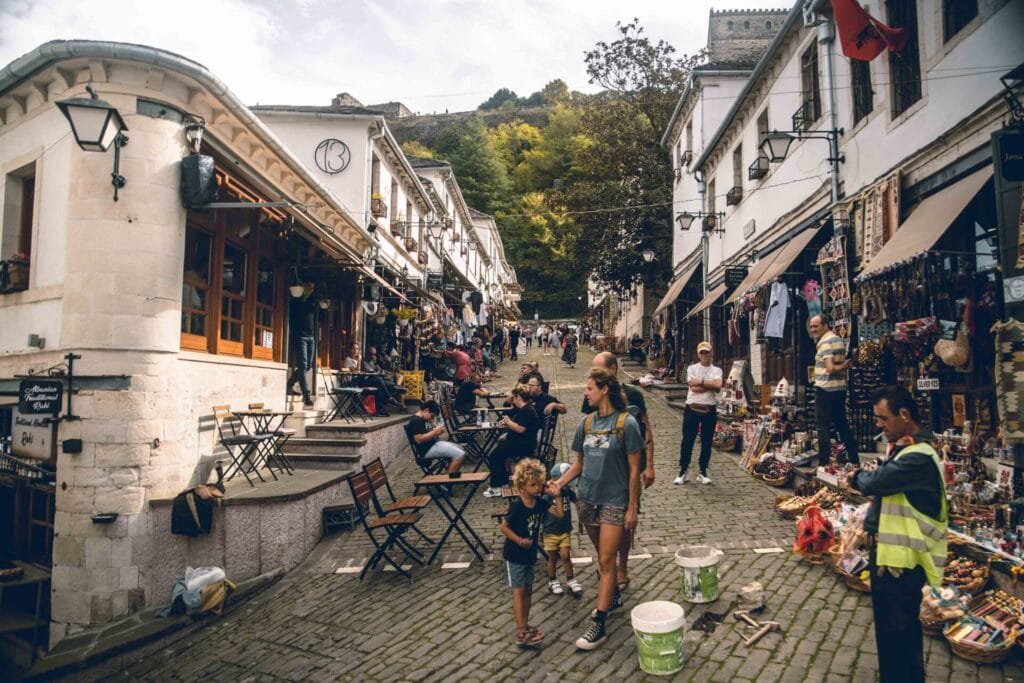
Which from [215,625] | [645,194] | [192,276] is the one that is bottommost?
[215,625]

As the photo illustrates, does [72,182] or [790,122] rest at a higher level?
[790,122]

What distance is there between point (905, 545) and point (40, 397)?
26.8 feet

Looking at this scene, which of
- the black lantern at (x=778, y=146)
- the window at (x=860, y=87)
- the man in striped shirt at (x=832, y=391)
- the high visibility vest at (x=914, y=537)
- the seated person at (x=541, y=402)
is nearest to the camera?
the high visibility vest at (x=914, y=537)

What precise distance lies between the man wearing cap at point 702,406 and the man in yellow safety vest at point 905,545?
4.57 meters

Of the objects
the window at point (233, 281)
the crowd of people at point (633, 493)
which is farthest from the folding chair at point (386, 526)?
the window at point (233, 281)

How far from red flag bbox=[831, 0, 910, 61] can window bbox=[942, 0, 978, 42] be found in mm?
734

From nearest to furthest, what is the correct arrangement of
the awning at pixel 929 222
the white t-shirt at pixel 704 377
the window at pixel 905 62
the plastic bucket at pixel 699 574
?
the plastic bucket at pixel 699 574 → the awning at pixel 929 222 → the window at pixel 905 62 → the white t-shirt at pixel 704 377

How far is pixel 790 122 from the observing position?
11.5m

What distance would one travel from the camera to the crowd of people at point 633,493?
306cm

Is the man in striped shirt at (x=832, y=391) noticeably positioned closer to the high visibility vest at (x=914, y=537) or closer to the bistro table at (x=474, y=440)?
the high visibility vest at (x=914, y=537)

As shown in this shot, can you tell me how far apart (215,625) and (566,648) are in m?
3.80

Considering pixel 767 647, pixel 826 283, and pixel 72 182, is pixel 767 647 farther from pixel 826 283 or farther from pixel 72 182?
pixel 72 182

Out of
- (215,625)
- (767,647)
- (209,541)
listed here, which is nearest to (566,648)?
(767,647)

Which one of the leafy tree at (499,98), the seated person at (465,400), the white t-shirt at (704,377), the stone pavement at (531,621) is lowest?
the stone pavement at (531,621)
